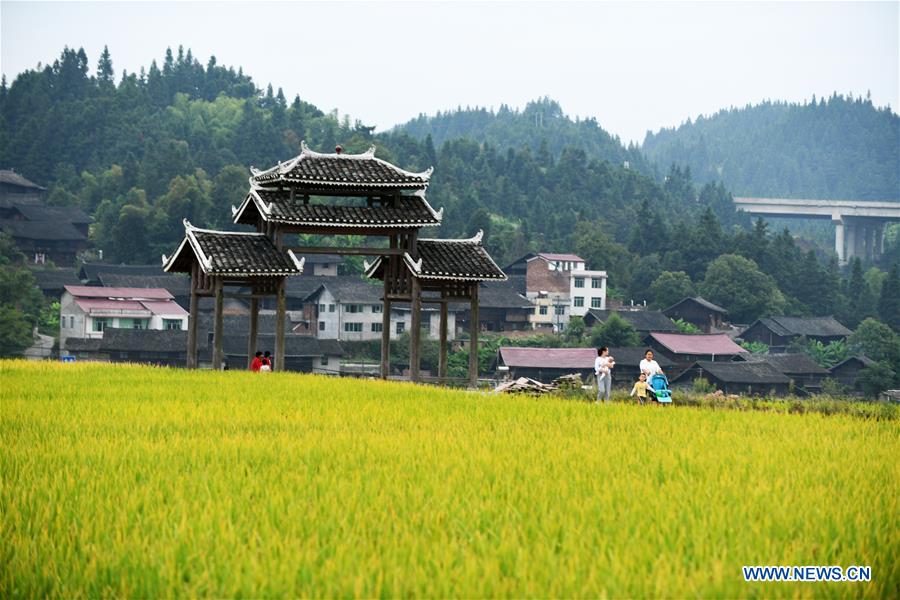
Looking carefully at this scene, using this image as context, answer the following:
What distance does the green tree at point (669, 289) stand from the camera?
287 feet

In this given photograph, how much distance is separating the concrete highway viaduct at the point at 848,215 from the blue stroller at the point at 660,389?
136 meters

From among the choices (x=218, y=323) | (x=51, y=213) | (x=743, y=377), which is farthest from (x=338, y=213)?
(x=51, y=213)

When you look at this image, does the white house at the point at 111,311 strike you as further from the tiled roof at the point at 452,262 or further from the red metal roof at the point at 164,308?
the tiled roof at the point at 452,262

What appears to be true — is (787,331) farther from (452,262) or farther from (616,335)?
(452,262)

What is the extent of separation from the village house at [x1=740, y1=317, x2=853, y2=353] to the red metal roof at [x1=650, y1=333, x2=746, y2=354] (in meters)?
7.70

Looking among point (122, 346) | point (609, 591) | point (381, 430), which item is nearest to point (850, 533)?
point (609, 591)

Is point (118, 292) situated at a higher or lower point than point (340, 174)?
lower

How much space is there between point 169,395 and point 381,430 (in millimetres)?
5483

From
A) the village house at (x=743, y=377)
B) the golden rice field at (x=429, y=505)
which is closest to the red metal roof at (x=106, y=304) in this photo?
the village house at (x=743, y=377)

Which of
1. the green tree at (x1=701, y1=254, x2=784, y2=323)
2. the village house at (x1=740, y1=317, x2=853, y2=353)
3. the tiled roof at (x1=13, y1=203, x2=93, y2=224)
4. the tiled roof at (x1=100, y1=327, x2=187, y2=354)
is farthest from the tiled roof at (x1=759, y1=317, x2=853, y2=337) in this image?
the tiled roof at (x1=13, y1=203, x2=93, y2=224)

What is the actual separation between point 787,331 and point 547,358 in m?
22.3

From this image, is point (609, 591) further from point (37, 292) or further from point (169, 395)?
point (37, 292)

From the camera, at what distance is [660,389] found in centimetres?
2006

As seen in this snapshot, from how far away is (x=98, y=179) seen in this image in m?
108
